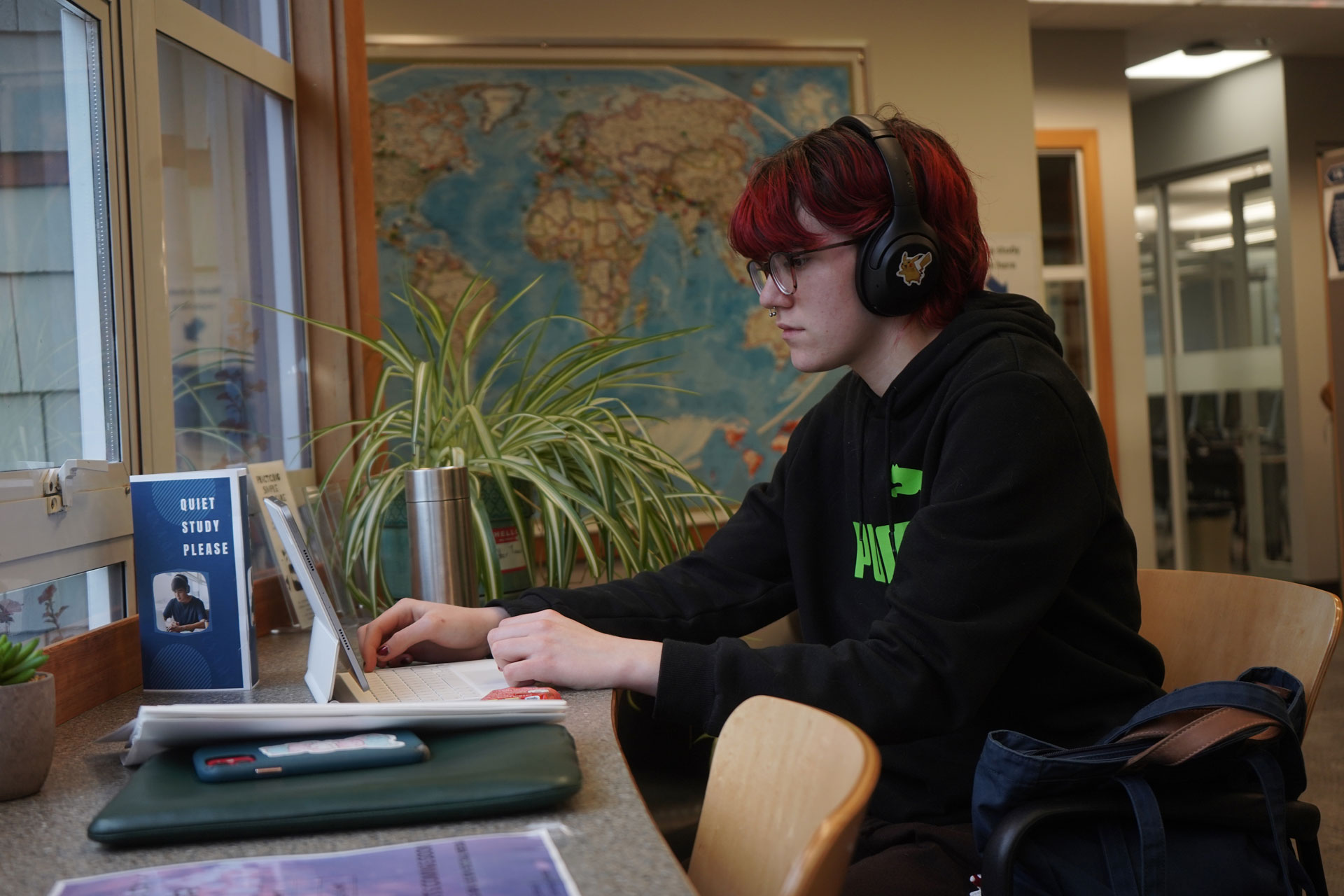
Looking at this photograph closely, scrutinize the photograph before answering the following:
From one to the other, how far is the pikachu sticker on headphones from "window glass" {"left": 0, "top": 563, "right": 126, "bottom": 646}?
42.5 inches

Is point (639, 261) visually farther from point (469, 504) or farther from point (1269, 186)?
point (1269, 186)

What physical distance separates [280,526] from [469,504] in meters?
0.55

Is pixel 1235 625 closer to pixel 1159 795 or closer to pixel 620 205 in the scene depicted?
pixel 1159 795

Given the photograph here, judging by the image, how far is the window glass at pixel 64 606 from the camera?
131 centimetres

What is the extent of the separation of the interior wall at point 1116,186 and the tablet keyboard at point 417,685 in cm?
409

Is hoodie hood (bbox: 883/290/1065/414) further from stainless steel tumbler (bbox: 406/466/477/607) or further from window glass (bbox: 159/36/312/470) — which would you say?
window glass (bbox: 159/36/312/470)

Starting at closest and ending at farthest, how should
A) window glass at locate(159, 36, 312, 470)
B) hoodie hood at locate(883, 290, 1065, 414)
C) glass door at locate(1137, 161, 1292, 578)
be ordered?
hoodie hood at locate(883, 290, 1065, 414)
window glass at locate(159, 36, 312, 470)
glass door at locate(1137, 161, 1292, 578)

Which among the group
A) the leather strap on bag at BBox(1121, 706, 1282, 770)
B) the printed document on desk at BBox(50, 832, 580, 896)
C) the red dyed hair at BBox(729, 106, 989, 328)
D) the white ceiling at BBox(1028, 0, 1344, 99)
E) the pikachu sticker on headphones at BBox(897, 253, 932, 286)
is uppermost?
the white ceiling at BBox(1028, 0, 1344, 99)

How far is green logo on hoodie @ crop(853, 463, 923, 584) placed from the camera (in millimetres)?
1370

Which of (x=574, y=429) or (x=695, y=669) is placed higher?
(x=574, y=429)

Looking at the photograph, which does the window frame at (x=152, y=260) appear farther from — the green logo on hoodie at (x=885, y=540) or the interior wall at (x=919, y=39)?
the interior wall at (x=919, y=39)

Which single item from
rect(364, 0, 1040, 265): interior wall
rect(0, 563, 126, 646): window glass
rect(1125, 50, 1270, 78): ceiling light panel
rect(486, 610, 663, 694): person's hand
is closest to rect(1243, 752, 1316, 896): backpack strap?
rect(486, 610, 663, 694): person's hand

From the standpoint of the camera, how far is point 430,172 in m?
3.52

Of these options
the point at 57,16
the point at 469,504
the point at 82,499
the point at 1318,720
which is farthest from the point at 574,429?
the point at 1318,720
